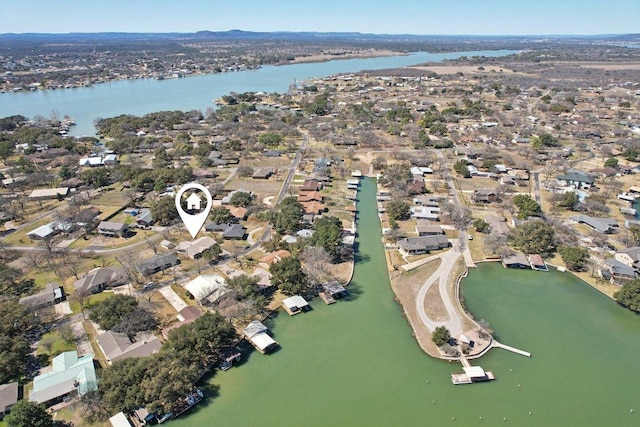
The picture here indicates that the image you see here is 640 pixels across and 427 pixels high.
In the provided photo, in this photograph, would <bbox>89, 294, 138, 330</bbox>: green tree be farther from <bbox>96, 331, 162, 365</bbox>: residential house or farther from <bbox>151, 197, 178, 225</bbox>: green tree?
<bbox>151, 197, 178, 225</bbox>: green tree

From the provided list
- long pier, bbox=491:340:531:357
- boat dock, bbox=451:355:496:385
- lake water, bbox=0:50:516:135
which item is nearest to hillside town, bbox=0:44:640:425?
long pier, bbox=491:340:531:357

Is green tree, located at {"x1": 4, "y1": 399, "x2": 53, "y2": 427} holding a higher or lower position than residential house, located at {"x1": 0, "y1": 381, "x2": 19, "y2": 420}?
higher

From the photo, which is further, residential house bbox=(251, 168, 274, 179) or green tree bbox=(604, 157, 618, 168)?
green tree bbox=(604, 157, 618, 168)

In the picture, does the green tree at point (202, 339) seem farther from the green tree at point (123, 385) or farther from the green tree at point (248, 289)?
the green tree at point (248, 289)

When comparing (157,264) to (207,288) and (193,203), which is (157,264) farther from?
(193,203)

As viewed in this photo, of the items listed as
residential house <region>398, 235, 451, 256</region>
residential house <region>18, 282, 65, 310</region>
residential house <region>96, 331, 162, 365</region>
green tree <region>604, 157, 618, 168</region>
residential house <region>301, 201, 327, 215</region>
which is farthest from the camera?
green tree <region>604, 157, 618, 168</region>

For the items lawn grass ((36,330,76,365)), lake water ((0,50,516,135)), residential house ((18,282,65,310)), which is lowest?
lawn grass ((36,330,76,365))

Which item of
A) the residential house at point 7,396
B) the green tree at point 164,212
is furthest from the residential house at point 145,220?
the residential house at point 7,396

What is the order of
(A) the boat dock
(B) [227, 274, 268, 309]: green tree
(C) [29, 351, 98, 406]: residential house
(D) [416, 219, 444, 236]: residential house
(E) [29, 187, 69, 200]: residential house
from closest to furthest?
(C) [29, 351, 98, 406]: residential house → (A) the boat dock → (B) [227, 274, 268, 309]: green tree → (D) [416, 219, 444, 236]: residential house → (E) [29, 187, 69, 200]: residential house
